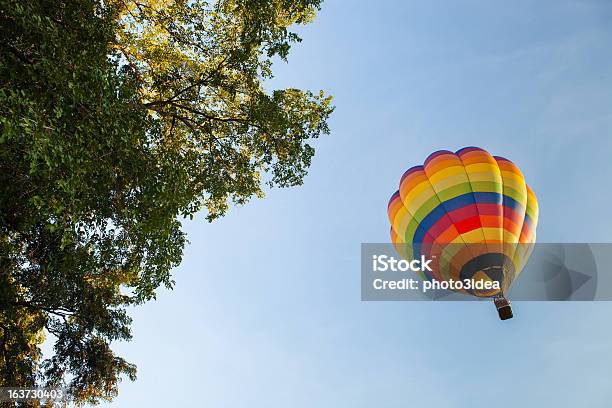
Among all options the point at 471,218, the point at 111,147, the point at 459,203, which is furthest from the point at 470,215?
the point at 111,147

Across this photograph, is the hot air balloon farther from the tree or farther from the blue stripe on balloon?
the tree

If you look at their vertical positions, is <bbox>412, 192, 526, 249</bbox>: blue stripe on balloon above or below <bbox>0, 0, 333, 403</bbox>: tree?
above

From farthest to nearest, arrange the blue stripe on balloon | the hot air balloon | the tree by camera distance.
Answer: the blue stripe on balloon → the hot air balloon → the tree

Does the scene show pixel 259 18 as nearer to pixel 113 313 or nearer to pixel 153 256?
pixel 153 256

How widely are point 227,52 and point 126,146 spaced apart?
541cm

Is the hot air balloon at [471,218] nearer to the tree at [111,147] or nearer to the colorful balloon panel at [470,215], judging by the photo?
the colorful balloon panel at [470,215]

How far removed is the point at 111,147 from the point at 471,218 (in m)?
13.6

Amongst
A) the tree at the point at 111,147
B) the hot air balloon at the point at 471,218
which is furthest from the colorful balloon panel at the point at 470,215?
the tree at the point at 111,147

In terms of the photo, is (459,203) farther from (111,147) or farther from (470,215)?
(111,147)

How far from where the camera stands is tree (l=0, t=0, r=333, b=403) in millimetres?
7113

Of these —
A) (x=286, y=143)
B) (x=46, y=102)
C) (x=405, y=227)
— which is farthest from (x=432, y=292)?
(x=46, y=102)

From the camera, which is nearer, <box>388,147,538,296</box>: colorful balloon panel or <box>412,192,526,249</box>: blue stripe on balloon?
<box>388,147,538,296</box>: colorful balloon panel

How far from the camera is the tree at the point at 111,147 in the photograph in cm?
711

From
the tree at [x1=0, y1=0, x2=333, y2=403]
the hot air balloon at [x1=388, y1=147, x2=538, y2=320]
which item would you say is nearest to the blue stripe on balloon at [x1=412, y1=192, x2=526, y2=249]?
the hot air balloon at [x1=388, y1=147, x2=538, y2=320]
